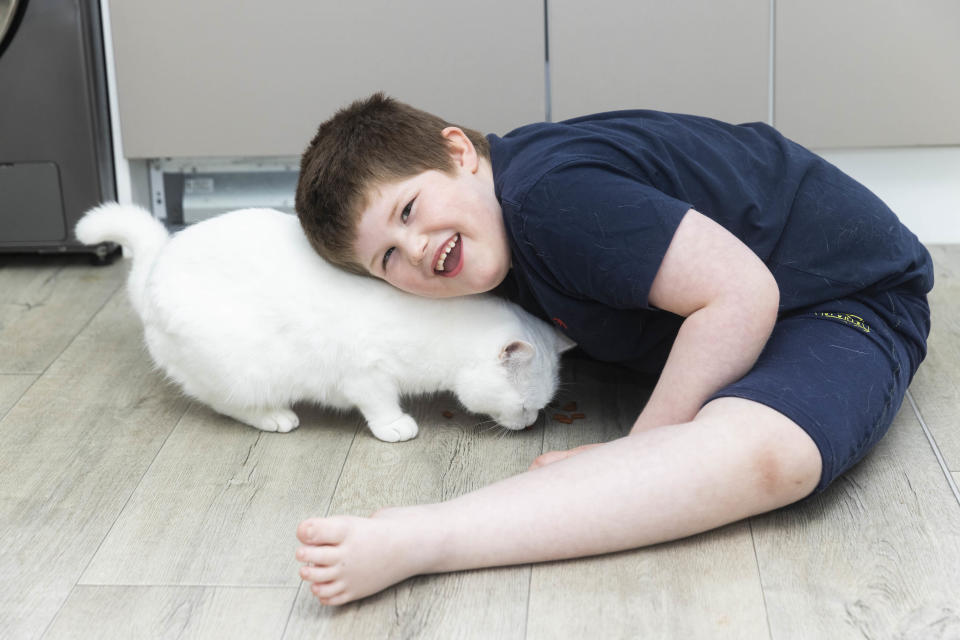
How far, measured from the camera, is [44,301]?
1.85m

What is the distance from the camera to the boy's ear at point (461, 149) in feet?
3.99

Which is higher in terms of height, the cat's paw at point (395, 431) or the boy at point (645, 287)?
the boy at point (645, 287)

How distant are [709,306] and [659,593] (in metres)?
0.31

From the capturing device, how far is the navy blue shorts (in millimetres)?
1053

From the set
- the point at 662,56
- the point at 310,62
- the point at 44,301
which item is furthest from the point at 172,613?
the point at 662,56

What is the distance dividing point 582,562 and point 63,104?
56.6 inches

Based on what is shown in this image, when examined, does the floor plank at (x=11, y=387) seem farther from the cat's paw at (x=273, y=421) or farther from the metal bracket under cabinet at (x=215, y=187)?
the metal bracket under cabinet at (x=215, y=187)

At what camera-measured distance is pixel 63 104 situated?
1927 mm

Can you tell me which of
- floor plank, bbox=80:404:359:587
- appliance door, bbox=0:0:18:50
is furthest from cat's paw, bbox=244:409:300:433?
appliance door, bbox=0:0:18:50

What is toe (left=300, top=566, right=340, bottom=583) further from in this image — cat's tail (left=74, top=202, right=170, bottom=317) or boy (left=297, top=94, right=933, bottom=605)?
cat's tail (left=74, top=202, right=170, bottom=317)

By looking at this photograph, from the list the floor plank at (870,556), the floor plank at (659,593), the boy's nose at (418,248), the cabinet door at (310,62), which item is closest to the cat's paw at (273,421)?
the boy's nose at (418,248)

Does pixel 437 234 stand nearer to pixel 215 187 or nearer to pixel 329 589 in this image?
pixel 329 589

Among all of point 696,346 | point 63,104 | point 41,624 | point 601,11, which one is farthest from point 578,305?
point 63,104

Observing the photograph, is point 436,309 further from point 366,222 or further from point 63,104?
point 63,104
